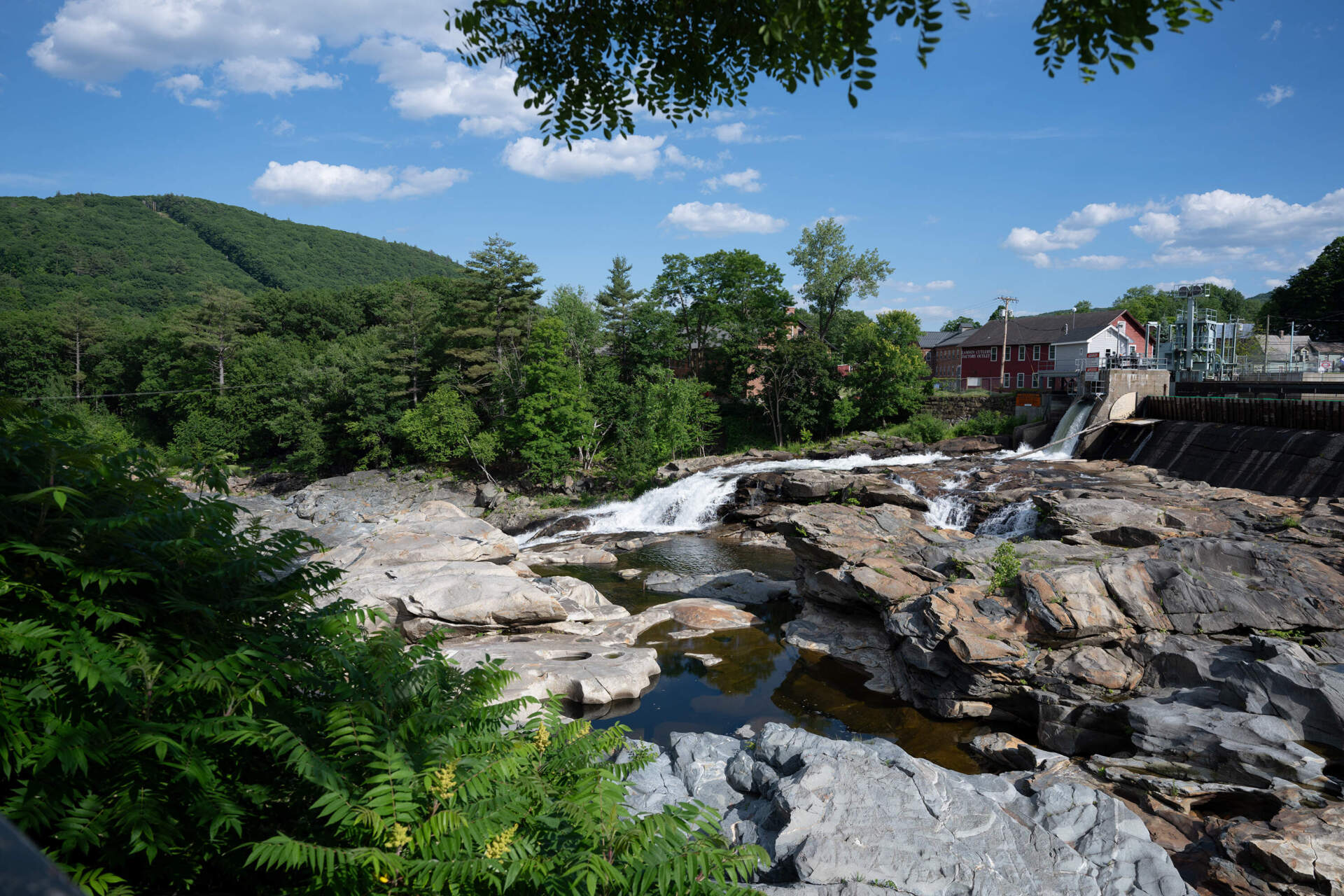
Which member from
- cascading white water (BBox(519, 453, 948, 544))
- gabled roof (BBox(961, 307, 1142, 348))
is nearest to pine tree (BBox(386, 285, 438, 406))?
cascading white water (BBox(519, 453, 948, 544))

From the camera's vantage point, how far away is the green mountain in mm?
84750

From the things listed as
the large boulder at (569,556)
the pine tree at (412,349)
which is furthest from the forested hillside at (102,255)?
the large boulder at (569,556)

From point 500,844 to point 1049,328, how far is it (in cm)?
6047

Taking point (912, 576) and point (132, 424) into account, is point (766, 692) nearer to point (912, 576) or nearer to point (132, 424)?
point (912, 576)

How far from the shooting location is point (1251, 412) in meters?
23.0

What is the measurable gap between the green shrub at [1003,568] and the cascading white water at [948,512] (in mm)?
9383

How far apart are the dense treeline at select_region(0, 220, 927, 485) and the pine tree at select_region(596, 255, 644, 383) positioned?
0.14 m

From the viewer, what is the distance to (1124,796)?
315 inches

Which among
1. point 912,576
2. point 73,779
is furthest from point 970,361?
point 73,779

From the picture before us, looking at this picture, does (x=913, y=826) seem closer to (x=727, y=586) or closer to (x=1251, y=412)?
(x=727, y=586)

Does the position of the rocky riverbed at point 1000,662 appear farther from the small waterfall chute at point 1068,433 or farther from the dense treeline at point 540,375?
the dense treeline at point 540,375

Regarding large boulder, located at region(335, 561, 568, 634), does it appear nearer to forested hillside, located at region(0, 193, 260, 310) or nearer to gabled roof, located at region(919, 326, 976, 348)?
gabled roof, located at region(919, 326, 976, 348)

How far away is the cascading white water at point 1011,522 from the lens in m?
20.0

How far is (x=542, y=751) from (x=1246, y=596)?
37.7 ft
